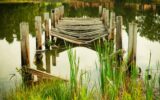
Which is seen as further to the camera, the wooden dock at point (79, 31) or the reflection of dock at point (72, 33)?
the wooden dock at point (79, 31)

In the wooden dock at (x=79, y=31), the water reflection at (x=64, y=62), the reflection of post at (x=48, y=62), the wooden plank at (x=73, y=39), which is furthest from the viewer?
the wooden dock at (x=79, y=31)

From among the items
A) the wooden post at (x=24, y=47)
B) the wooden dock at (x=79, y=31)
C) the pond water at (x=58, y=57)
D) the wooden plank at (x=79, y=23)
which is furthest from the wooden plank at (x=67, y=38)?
the wooden post at (x=24, y=47)

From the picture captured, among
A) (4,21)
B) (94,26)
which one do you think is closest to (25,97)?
(94,26)

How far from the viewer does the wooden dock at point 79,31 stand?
1727 centimetres

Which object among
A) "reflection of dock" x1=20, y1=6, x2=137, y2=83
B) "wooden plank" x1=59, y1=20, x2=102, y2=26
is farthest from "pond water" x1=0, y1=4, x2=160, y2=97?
"wooden plank" x1=59, y1=20, x2=102, y2=26

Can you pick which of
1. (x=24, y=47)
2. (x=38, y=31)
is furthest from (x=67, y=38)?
(x=24, y=47)

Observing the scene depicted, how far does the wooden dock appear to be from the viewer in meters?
17.3

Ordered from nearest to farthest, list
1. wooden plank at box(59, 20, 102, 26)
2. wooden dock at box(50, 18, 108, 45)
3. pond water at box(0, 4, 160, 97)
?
1. pond water at box(0, 4, 160, 97)
2. wooden dock at box(50, 18, 108, 45)
3. wooden plank at box(59, 20, 102, 26)

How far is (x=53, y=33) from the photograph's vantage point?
1752 centimetres

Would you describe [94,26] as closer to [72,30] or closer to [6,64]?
[72,30]

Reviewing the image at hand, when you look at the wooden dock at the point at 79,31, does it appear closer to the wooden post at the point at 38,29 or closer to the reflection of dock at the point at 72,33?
the reflection of dock at the point at 72,33

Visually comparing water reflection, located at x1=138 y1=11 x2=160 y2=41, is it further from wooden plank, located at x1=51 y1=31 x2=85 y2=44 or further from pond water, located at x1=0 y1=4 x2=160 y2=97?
wooden plank, located at x1=51 y1=31 x2=85 y2=44

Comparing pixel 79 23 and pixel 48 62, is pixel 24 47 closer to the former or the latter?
pixel 48 62

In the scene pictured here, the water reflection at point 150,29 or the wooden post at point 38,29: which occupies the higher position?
the wooden post at point 38,29
